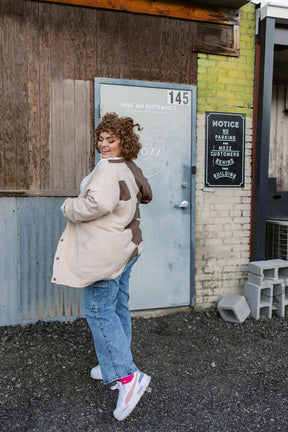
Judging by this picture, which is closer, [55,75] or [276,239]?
[55,75]

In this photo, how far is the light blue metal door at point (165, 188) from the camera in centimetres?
423

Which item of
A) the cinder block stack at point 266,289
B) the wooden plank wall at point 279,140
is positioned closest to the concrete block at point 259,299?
the cinder block stack at point 266,289

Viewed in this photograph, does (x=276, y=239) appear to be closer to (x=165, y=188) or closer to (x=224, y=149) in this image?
(x=224, y=149)

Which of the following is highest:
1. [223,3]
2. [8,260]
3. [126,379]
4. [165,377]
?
[223,3]

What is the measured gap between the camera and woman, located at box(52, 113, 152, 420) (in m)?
2.41

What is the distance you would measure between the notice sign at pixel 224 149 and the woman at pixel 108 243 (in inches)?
79.9

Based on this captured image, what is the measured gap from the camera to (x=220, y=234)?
15.2 feet

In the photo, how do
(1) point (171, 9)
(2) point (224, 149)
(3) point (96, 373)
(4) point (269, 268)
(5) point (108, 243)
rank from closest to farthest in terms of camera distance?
(5) point (108, 243) → (3) point (96, 373) → (1) point (171, 9) → (4) point (269, 268) → (2) point (224, 149)

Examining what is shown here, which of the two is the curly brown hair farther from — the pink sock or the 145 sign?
the 145 sign

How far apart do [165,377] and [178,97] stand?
2.89m

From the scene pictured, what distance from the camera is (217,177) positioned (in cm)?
457

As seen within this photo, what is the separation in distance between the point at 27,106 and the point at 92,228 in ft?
6.66

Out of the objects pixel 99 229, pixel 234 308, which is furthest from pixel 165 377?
pixel 99 229

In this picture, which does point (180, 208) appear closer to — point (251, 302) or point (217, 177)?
point (217, 177)
